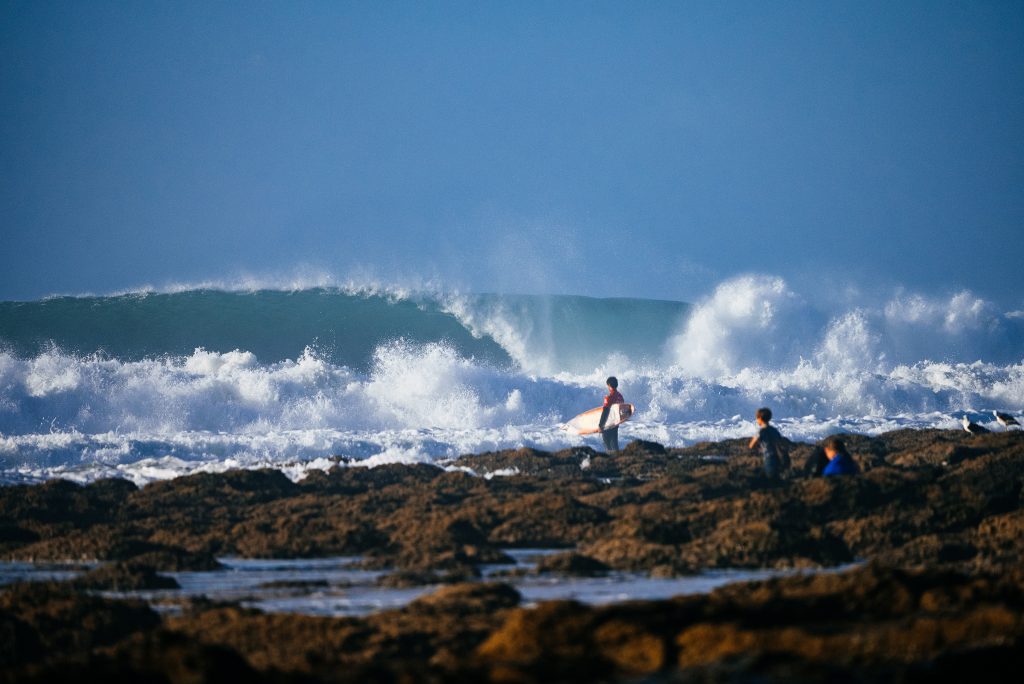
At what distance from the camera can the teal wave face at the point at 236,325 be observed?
45.1m

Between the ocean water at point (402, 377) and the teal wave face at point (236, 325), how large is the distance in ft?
0.34

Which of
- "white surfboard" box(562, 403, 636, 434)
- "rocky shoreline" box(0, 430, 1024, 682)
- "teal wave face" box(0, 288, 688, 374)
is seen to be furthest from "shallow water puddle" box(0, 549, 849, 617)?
"teal wave face" box(0, 288, 688, 374)

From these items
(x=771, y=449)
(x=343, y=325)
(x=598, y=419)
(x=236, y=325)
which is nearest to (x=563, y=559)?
(x=771, y=449)

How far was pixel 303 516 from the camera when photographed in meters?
15.1

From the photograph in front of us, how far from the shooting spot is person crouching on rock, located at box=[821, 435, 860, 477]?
13883mm

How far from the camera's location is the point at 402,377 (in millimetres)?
36438

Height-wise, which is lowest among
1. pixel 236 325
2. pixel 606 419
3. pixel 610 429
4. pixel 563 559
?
Result: pixel 563 559

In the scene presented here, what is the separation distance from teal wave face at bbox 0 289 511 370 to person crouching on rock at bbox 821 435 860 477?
34.0 meters

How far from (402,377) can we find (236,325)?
47.5ft

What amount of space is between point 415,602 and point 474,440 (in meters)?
19.0

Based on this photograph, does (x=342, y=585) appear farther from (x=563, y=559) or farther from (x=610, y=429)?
(x=610, y=429)

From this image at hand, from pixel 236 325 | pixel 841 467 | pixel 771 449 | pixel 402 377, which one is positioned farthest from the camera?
pixel 236 325

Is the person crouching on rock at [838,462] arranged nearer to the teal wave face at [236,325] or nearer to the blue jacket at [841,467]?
the blue jacket at [841,467]

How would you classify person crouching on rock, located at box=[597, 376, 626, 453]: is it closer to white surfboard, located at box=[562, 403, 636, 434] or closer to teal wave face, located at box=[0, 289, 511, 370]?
white surfboard, located at box=[562, 403, 636, 434]
